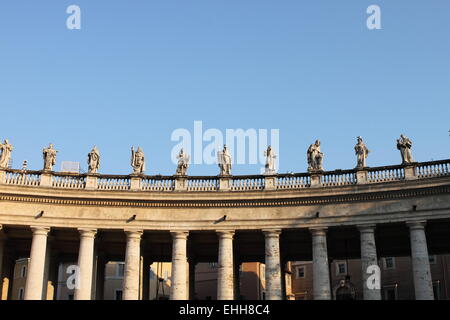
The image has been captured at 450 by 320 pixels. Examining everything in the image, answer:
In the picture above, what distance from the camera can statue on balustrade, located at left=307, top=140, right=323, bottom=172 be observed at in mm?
47156

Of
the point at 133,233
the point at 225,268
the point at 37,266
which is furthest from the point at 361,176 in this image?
the point at 37,266

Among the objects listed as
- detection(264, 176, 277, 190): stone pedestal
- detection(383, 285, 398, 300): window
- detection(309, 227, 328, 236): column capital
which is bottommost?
detection(383, 285, 398, 300): window

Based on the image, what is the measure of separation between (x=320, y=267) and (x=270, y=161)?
32.4 feet

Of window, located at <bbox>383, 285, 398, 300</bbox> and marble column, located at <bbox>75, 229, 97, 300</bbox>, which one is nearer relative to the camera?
marble column, located at <bbox>75, 229, 97, 300</bbox>

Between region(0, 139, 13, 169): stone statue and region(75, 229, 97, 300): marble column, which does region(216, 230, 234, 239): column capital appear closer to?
region(75, 229, 97, 300): marble column

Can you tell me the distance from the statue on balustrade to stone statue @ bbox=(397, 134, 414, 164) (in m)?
6.42

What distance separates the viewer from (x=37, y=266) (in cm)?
4522

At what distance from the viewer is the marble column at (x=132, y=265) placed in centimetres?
4528

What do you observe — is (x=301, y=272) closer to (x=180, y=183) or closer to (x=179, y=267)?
(x=180, y=183)

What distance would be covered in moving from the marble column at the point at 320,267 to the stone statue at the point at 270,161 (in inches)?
243

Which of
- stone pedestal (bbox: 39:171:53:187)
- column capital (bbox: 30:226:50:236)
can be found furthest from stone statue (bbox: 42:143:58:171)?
column capital (bbox: 30:226:50:236)

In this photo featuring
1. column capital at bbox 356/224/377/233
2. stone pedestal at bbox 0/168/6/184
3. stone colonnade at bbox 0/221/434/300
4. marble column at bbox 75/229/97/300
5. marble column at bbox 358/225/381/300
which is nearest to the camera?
marble column at bbox 358/225/381/300
